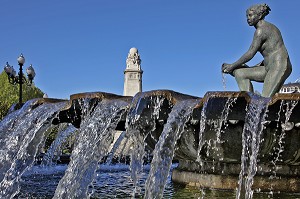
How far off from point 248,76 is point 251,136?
1268 millimetres

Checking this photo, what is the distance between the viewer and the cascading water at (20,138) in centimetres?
574

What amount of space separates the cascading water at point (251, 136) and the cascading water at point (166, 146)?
570 millimetres

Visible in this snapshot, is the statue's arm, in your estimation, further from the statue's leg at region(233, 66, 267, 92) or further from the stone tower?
the stone tower

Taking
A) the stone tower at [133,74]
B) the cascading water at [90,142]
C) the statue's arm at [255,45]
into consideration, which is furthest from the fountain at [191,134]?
the stone tower at [133,74]

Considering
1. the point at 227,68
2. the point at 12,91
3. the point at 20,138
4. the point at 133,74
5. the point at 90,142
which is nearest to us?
the point at 90,142

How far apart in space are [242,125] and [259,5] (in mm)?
1753

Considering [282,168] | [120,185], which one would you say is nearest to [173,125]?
[282,168]

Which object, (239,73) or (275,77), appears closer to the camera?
(275,77)

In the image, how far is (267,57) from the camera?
5613 millimetres

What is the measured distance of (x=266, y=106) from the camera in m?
4.49

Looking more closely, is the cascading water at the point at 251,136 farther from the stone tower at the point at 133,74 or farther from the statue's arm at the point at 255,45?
the stone tower at the point at 133,74

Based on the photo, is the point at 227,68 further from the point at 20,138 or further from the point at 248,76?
the point at 20,138

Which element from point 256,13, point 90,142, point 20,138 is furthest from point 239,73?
point 20,138

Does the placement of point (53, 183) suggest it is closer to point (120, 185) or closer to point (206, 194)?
point (120, 185)
